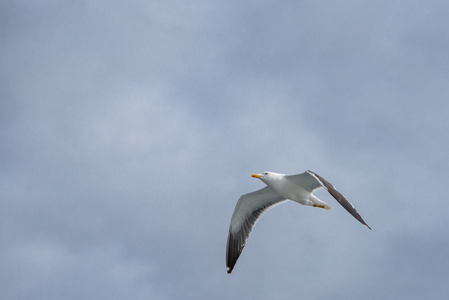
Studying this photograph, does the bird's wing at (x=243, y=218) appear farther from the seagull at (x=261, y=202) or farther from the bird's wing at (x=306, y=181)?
the bird's wing at (x=306, y=181)

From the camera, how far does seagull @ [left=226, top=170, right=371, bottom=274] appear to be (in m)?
27.2

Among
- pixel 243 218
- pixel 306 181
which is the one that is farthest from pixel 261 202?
pixel 306 181

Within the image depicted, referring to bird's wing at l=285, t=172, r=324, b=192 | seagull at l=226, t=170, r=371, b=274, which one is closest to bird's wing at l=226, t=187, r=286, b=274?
seagull at l=226, t=170, r=371, b=274

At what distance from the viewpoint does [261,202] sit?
2933 centimetres

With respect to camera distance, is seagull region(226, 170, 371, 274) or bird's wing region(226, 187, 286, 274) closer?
seagull region(226, 170, 371, 274)

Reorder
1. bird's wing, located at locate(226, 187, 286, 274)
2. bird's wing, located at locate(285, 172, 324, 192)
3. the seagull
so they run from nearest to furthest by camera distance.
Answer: bird's wing, located at locate(285, 172, 324, 192) → the seagull → bird's wing, located at locate(226, 187, 286, 274)

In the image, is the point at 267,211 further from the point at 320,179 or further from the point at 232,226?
the point at 320,179

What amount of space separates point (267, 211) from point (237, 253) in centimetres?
253

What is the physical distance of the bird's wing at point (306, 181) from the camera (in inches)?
1032

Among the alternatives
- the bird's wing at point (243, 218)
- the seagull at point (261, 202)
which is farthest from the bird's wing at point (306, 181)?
the bird's wing at point (243, 218)

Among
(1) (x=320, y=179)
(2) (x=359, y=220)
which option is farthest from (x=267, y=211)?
(2) (x=359, y=220)

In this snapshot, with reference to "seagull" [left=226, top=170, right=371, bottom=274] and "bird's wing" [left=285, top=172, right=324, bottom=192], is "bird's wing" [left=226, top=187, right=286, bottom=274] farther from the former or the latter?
"bird's wing" [left=285, top=172, right=324, bottom=192]

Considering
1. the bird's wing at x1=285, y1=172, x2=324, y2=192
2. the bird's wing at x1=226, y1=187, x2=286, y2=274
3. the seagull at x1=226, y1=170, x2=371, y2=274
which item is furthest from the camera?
the bird's wing at x1=226, y1=187, x2=286, y2=274

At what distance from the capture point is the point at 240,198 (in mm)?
29156
